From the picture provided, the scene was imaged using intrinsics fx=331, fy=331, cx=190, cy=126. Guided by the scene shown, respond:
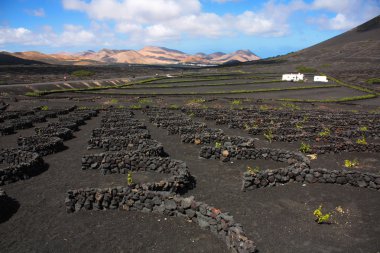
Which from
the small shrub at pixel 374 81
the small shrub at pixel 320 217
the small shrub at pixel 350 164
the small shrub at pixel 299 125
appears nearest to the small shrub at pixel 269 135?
the small shrub at pixel 299 125

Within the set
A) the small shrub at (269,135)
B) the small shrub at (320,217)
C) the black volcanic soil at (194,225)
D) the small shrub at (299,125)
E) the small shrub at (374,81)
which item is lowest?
the black volcanic soil at (194,225)

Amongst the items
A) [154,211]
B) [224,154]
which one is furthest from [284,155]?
[154,211]

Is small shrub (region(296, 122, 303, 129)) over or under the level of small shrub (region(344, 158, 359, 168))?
over

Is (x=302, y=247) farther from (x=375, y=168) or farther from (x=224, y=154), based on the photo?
(x=375, y=168)

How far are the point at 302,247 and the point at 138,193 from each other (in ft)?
26.2

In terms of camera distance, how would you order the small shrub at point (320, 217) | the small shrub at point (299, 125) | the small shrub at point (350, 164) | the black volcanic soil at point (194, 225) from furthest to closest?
1. the small shrub at point (299, 125)
2. the small shrub at point (350, 164)
3. the small shrub at point (320, 217)
4. the black volcanic soil at point (194, 225)

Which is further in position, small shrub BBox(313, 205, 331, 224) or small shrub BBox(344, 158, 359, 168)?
small shrub BBox(344, 158, 359, 168)

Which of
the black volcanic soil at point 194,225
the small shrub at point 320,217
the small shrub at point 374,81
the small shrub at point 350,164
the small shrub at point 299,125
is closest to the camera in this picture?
the black volcanic soil at point 194,225

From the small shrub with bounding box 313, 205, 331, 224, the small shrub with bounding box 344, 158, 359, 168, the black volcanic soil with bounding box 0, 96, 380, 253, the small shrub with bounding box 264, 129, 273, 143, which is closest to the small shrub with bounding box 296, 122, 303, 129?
the small shrub with bounding box 264, 129, 273, 143

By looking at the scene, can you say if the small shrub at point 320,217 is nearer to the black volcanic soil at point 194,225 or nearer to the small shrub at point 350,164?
the black volcanic soil at point 194,225

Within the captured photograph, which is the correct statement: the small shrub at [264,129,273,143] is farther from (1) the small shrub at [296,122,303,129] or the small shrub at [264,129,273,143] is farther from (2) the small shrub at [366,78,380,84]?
(2) the small shrub at [366,78,380,84]

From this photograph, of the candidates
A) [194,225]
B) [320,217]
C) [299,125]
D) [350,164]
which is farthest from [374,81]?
[194,225]

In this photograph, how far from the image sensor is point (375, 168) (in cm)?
2350

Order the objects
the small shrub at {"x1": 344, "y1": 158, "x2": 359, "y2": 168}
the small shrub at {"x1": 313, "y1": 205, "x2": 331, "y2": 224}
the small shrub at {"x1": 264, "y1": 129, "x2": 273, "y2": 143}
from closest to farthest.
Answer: the small shrub at {"x1": 313, "y1": 205, "x2": 331, "y2": 224} < the small shrub at {"x1": 344, "y1": 158, "x2": 359, "y2": 168} < the small shrub at {"x1": 264, "y1": 129, "x2": 273, "y2": 143}
